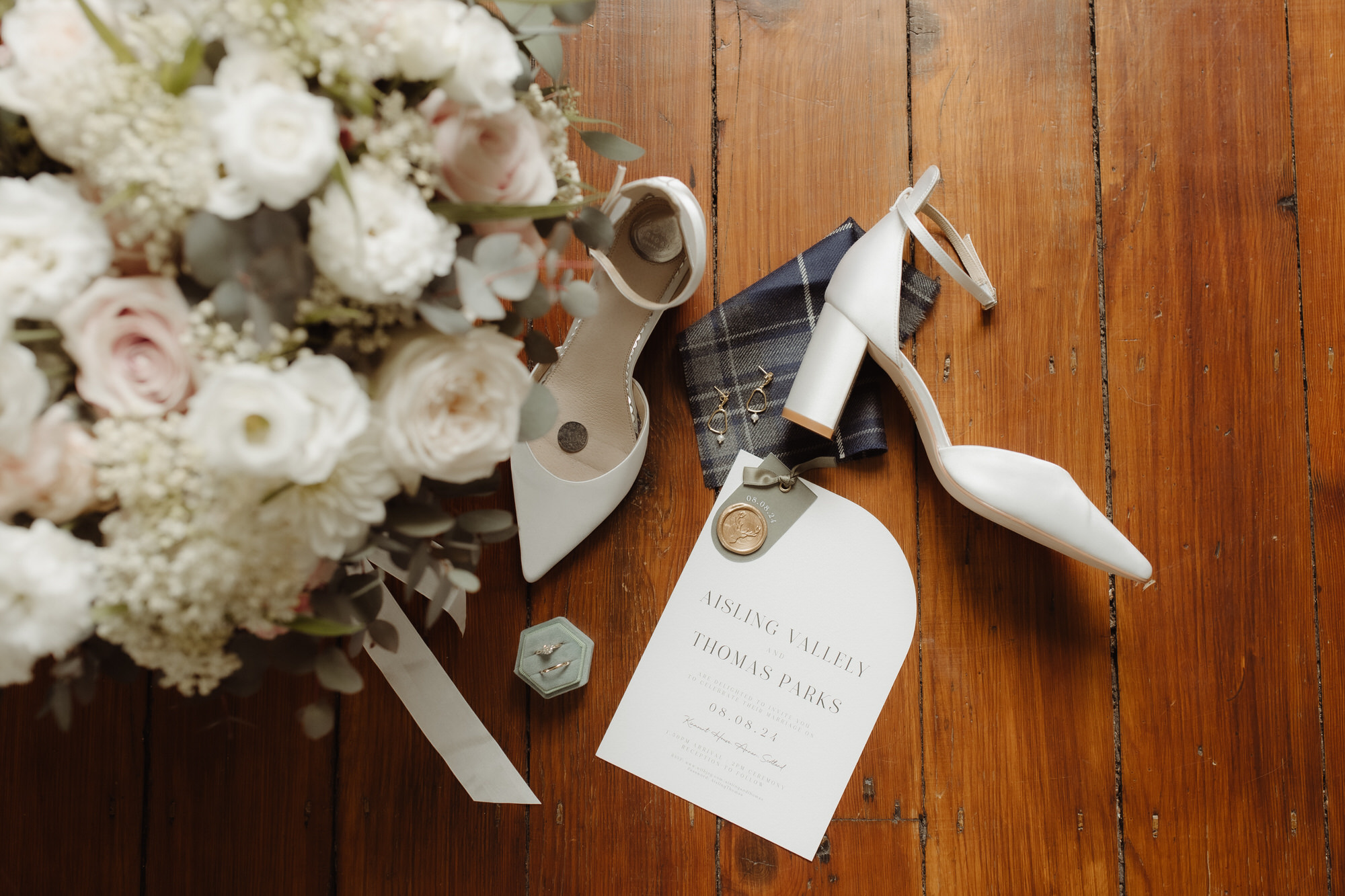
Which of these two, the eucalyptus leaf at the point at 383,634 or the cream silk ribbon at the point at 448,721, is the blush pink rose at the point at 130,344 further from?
the cream silk ribbon at the point at 448,721

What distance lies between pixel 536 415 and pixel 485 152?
0.16 metres

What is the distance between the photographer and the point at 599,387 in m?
0.86

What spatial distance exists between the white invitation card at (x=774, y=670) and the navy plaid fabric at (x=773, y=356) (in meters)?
0.05

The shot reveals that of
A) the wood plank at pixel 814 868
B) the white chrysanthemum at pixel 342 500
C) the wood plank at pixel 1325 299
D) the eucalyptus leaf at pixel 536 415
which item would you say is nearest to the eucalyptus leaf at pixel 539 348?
the eucalyptus leaf at pixel 536 415

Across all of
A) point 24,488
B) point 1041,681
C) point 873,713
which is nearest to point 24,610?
point 24,488

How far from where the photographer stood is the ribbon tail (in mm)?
816

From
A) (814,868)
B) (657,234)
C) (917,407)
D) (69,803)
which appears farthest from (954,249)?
(69,803)

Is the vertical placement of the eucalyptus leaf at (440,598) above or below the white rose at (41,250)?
below

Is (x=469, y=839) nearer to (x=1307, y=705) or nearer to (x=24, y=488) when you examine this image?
(x=24, y=488)

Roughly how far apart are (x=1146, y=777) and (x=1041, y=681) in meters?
0.15

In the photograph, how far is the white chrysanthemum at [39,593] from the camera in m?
0.40

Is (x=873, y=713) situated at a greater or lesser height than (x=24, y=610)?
lesser

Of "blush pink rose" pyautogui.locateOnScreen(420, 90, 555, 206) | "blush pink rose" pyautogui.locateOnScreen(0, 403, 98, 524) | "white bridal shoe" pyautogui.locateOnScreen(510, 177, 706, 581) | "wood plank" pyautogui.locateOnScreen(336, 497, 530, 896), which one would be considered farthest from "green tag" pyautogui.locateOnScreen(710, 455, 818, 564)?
"blush pink rose" pyautogui.locateOnScreen(0, 403, 98, 524)

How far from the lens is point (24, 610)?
41 cm
